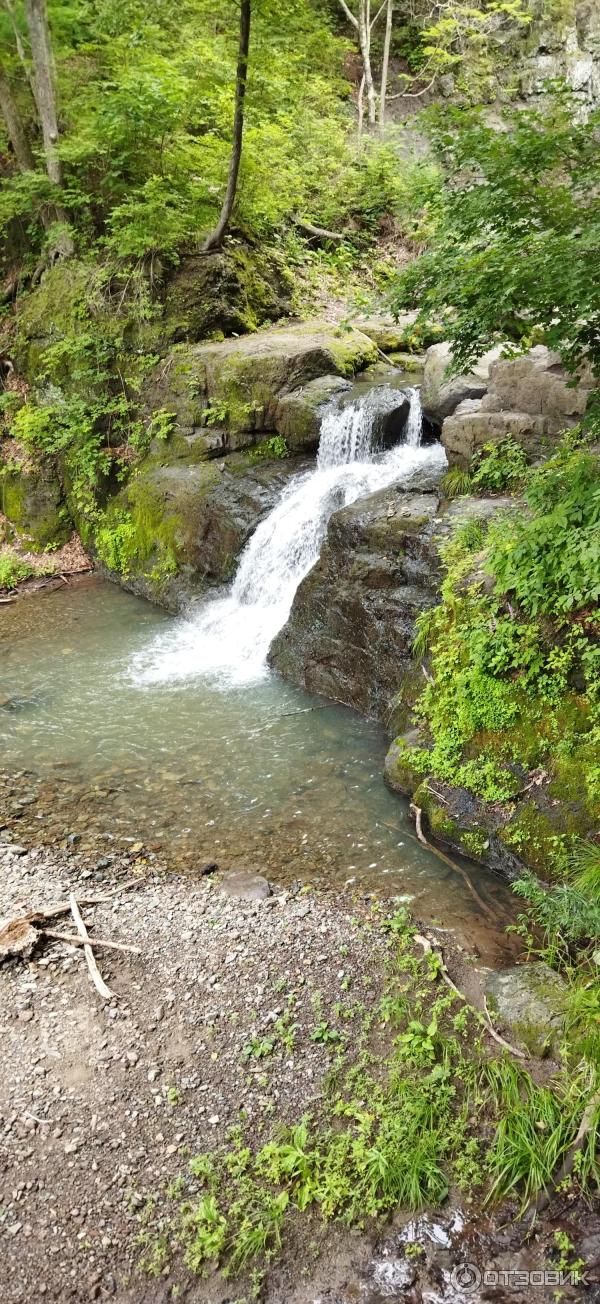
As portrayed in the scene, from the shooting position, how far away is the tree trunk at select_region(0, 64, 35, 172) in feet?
44.1

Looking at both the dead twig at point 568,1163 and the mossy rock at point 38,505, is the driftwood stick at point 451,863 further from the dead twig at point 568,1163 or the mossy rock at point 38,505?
the mossy rock at point 38,505

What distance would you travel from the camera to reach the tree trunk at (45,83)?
12305 mm

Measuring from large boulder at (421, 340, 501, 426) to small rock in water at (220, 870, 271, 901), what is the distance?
19.8 ft

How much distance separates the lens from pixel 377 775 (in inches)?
277

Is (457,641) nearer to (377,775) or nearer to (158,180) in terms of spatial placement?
(377,775)

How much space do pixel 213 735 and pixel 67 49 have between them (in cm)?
1327

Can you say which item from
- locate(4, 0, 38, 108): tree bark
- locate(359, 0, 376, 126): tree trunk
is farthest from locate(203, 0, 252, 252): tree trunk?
locate(359, 0, 376, 126): tree trunk

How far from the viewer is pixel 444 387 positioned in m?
9.31

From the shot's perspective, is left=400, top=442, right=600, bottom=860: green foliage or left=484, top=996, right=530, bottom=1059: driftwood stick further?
left=400, top=442, right=600, bottom=860: green foliage

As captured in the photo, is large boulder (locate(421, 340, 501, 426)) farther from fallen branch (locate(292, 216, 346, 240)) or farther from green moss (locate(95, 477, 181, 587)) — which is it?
fallen branch (locate(292, 216, 346, 240))

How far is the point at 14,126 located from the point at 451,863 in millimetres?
14986

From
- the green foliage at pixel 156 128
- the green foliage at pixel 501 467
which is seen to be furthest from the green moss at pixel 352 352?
the green foliage at pixel 501 467

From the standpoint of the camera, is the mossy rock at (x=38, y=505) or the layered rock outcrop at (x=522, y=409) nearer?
the layered rock outcrop at (x=522, y=409)

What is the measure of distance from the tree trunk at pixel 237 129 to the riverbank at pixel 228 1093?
1053 centimetres
